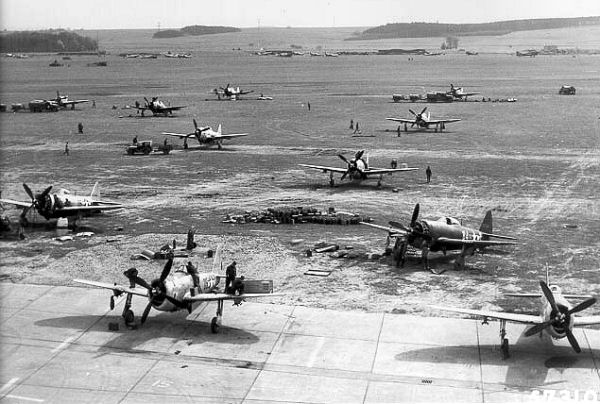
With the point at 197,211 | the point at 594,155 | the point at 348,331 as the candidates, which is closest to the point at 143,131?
the point at 197,211

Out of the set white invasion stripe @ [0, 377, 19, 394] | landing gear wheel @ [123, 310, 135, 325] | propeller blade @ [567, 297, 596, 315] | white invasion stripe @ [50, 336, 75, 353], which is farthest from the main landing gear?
propeller blade @ [567, 297, 596, 315]

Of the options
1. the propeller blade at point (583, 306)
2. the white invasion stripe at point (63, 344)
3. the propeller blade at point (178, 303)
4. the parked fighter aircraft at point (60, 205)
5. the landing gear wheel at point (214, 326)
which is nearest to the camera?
the propeller blade at point (583, 306)

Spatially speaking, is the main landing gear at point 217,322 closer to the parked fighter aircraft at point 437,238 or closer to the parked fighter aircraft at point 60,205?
the parked fighter aircraft at point 437,238

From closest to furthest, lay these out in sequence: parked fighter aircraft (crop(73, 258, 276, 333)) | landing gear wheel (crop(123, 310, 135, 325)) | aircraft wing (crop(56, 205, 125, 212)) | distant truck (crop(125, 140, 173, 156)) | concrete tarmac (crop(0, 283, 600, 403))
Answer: concrete tarmac (crop(0, 283, 600, 403)), parked fighter aircraft (crop(73, 258, 276, 333)), landing gear wheel (crop(123, 310, 135, 325)), aircraft wing (crop(56, 205, 125, 212)), distant truck (crop(125, 140, 173, 156))

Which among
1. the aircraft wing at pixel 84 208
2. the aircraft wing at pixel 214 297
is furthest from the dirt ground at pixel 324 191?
the aircraft wing at pixel 214 297

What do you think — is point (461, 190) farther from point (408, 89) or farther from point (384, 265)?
point (408, 89)

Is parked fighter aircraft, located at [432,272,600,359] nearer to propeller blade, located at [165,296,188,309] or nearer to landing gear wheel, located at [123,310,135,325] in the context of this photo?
propeller blade, located at [165,296,188,309]

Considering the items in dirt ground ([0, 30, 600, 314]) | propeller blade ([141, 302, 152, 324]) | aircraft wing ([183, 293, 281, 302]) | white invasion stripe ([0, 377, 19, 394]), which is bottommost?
white invasion stripe ([0, 377, 19, 394])
